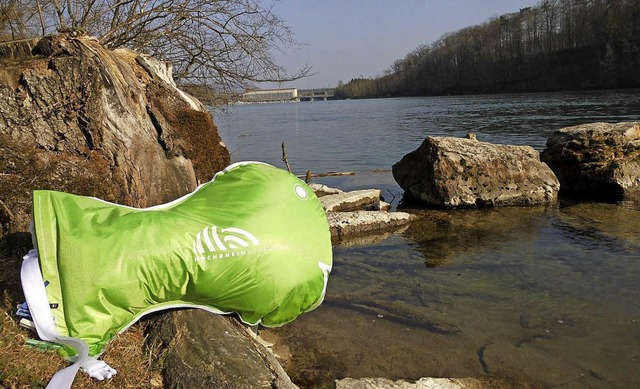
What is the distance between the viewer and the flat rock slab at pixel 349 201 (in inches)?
378

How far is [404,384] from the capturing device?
361 cm

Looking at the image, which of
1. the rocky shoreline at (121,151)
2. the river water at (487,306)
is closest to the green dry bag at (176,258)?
the rocky shoreline at (121,151)

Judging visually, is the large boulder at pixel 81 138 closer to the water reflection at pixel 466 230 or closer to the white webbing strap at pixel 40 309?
the white webbing strap at pixel 40 309

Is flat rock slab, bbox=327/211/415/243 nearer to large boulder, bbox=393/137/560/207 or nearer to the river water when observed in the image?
the river water

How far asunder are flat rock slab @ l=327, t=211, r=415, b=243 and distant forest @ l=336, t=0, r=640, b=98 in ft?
201

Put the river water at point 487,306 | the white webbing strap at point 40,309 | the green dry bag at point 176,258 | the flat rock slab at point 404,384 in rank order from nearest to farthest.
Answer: the white webbing strap at point 40,309
the green dry bag at point 176,258
the flat rock slab at point 404,384
the river water at point 487,306

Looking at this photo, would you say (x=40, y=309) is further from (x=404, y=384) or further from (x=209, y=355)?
(x=404, y=384)

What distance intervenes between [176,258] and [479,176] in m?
8.09

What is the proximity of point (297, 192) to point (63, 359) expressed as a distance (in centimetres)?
174

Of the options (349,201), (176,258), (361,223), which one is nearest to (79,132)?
(176,258)

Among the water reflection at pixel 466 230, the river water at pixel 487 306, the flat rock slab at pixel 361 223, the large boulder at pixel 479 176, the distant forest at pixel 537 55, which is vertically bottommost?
the river water at pixel 487 306

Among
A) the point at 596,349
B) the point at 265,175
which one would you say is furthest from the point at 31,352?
the point at 596,349

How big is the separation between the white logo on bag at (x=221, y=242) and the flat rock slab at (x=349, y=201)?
6.25 meters

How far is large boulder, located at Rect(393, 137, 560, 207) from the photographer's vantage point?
31.7 feet
